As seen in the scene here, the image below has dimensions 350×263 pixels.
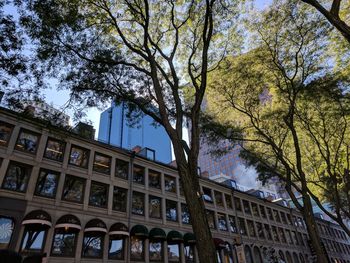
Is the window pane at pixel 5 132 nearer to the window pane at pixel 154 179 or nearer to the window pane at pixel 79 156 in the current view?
the window pane at pixel 79 156

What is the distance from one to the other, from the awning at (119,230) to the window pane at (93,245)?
0.78 m

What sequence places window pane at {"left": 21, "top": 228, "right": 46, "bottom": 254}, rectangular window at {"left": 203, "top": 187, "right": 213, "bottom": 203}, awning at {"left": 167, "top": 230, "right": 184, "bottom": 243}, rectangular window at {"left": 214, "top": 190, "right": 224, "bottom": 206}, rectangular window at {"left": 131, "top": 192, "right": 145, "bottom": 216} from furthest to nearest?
1. rectangular window at {"left": 214, "top": 190, "right": 224, "bottom": 206}
2. rectangular window at {"left": 203, "top": 187, "right": 213, "bottom": 203}
3. awning at {"left": 167, "top": 230, "right": 184, "bottom": 243}
4. rectangular window at {"left": 131, "top": 192, "right": 145, "bottom": 216}
5. window pane at {"left": 21, "top": 228, "right": 46, "bottom": 254}

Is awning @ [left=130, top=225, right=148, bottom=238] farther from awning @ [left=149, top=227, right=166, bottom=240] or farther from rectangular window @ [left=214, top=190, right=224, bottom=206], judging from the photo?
rectangular window @ [left=214, top=190, right=224, bottom=206]

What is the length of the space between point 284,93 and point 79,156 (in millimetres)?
16001

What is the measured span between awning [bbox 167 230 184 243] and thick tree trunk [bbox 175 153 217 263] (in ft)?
52.6

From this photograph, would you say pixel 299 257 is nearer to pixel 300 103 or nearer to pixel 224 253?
pixel 224 253

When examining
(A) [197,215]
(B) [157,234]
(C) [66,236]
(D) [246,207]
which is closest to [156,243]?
(B) [157,234]

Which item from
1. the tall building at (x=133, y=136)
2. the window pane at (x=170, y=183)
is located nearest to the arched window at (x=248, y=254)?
the window pane at (x=170, y=183)

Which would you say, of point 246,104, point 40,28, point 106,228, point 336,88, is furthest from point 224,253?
point 40,28

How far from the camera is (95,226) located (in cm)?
1714

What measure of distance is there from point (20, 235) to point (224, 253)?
2005cm

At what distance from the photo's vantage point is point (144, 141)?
3700 centimetres

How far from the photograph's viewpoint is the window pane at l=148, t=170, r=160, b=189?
23836 millimetres

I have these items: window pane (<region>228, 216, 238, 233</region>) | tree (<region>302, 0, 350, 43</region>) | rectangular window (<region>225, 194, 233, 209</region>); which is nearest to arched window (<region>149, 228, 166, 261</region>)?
window pane (<region>228, 216, 238, 233</region>)
